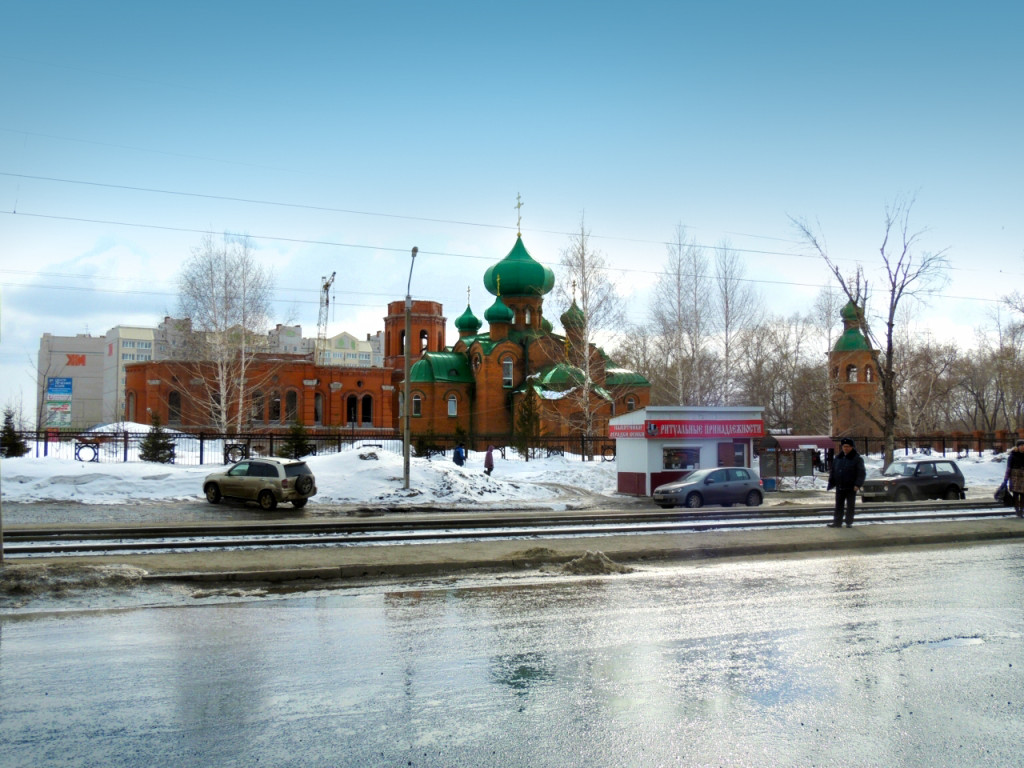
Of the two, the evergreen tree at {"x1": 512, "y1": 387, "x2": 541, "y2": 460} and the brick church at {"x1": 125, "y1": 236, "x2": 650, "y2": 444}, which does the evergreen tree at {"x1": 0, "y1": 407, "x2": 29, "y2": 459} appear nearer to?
the evergreen tree at {"x1": 512, "y1": 387, "x2": 541, "y2": 460}

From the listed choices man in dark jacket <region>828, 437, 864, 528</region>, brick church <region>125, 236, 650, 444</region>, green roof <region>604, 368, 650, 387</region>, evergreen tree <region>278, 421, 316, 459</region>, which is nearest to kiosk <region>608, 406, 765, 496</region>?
man in dark jacket <region>828, 437, 864, 528</region>

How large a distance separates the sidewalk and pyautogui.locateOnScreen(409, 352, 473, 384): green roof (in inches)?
1892

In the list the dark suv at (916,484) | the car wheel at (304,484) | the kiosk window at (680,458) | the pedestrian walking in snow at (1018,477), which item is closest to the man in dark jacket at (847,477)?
the pedestrian walking in snow at (1018,477)

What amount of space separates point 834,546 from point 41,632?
11.6 m

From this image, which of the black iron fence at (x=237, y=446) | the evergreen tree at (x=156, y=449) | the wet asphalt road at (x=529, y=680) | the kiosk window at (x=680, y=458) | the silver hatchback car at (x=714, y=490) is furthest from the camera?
the black iron fence at (x=237, y=446)

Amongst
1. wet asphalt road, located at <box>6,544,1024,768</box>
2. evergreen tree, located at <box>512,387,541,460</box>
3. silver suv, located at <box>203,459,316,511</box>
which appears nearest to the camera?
wet asphalt road, located at <box>6,544,1024,768</box>

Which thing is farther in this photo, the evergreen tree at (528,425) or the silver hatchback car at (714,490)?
the evergreen tree at (528,425)

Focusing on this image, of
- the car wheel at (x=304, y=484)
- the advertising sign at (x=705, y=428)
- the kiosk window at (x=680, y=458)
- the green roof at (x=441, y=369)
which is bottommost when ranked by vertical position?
the car wheel at (x=304, y=484)

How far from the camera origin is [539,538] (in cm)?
1556

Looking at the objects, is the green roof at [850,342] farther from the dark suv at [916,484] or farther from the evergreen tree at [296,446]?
the evergreen tree at [296,446]

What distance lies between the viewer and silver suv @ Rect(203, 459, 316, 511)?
24156 millimetres

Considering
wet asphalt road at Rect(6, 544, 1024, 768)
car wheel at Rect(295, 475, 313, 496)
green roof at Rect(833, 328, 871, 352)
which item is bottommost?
wet asphalt road at Rect(6, 544, 1024, 768)

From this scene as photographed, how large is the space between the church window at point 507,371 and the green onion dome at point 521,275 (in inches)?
201

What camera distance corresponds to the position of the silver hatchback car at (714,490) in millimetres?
24969
